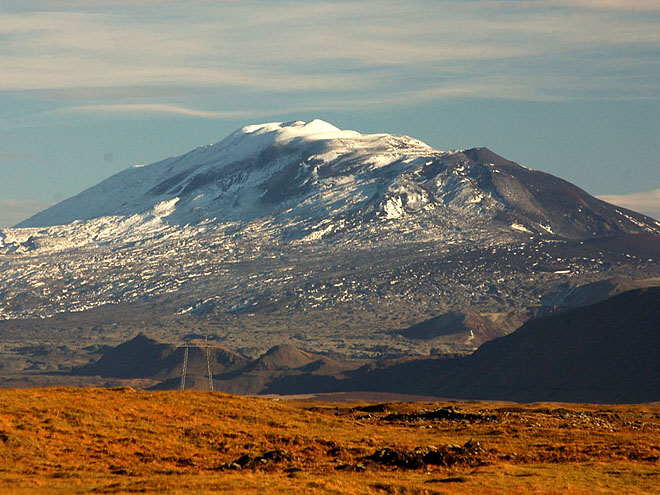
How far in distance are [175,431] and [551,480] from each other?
73.0ft

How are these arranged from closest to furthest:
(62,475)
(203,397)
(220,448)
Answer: (62,475) < (220,448) < (203,397)

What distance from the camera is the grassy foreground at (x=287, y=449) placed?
52750 mm

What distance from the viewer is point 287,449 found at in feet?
210

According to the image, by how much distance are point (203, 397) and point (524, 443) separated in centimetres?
2285

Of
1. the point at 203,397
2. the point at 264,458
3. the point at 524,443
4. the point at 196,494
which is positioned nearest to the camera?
the point at 196,494

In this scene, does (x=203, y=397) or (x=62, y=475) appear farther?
(x=203, y=397)

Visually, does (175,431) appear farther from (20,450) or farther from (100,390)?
(100,390)

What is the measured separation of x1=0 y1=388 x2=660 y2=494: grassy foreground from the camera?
2077 inches

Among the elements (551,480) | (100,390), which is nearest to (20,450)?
(100,390)

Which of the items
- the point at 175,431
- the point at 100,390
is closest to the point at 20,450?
the point at 175,431

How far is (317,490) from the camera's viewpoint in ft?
163

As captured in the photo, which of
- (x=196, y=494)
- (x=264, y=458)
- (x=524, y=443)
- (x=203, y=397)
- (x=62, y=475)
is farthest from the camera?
(x=203, y=397)

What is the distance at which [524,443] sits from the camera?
68812mm

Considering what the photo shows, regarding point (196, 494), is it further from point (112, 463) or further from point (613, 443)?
point (613, 443)
